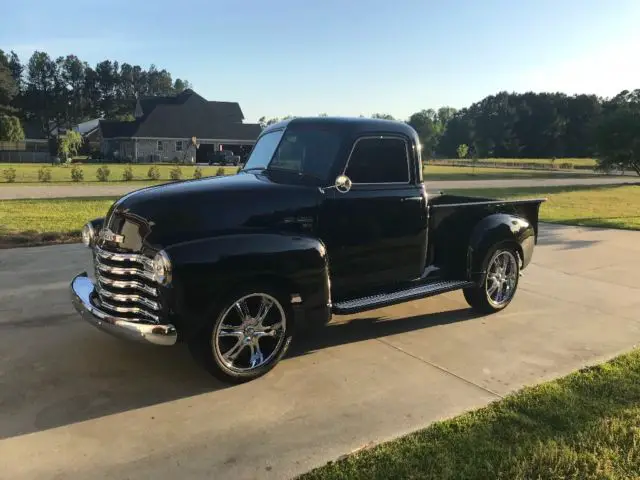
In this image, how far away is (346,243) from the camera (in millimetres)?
4688

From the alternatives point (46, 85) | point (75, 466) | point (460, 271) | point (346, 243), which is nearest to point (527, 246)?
point (460, 271)

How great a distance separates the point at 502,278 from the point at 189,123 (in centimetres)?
6114

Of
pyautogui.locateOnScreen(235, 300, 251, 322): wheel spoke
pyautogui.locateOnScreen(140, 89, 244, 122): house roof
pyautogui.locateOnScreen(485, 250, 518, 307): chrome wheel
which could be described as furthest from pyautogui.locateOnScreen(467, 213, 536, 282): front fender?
pyautogui.locateOnScreen(140, 89, 244, 122): house roof

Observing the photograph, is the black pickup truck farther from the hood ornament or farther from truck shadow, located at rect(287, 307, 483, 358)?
truck shadow, located at rect(287, 307, 483, 358)

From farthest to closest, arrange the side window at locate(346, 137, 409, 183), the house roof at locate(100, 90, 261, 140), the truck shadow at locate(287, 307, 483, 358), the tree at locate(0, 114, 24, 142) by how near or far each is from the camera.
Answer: the tree at locate(0, 114, 24, 142)
the house roof at locate(100, 90, 261, 140)
the truck shadow at locate(287, 307, 483, 358)
the side window at locate(346, 137, 409, 183)

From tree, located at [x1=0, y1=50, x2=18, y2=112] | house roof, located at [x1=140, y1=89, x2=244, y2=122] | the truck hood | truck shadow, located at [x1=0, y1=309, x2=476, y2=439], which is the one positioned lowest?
truck shadow, located at [x1=0, y1=309, x2=476, y2=439]

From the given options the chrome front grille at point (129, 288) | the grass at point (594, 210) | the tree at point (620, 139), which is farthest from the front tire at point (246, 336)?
the tree at point (620, 139)

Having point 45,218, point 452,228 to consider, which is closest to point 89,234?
point 452,228

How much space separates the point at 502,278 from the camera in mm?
6090

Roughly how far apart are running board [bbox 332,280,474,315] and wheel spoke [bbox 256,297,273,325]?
2.11 ft

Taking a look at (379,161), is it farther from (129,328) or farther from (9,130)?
(9,130)

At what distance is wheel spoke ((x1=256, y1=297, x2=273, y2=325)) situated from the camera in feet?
13.6

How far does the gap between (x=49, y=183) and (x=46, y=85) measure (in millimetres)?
99368

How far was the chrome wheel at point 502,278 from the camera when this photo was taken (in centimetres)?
596
